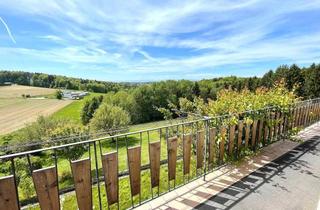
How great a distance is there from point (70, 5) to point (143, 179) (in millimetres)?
5683

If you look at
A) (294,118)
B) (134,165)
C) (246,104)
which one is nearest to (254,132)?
(246,104)

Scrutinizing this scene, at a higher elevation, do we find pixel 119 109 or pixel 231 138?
pixel 231 138

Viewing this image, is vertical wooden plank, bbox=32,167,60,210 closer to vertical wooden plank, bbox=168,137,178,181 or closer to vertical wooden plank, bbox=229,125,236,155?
vertical wooden plank, bbox=168,137,178,181

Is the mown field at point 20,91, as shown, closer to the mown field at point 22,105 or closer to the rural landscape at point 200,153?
the mown field at point 22,105

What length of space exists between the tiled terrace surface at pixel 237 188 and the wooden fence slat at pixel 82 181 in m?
0.66

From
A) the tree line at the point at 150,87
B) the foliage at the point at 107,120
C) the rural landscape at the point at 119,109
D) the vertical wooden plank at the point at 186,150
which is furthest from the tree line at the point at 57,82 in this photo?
the vertical wooden plank at the point at 186,150

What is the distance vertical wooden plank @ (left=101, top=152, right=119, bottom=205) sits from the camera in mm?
1811

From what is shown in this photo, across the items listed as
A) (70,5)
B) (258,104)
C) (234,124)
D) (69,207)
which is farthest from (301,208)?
(70,5)

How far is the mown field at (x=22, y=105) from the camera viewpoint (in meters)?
25.2

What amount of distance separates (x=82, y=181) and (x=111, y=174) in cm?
26

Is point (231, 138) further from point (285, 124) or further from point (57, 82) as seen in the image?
point (57, 82)

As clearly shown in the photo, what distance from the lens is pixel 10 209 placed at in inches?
53.7

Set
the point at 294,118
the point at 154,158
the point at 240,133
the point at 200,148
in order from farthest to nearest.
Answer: the point at 294,118 < the point at 240,133 < the point at 200,148 < the point at 154,158

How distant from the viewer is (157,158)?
223 cm
